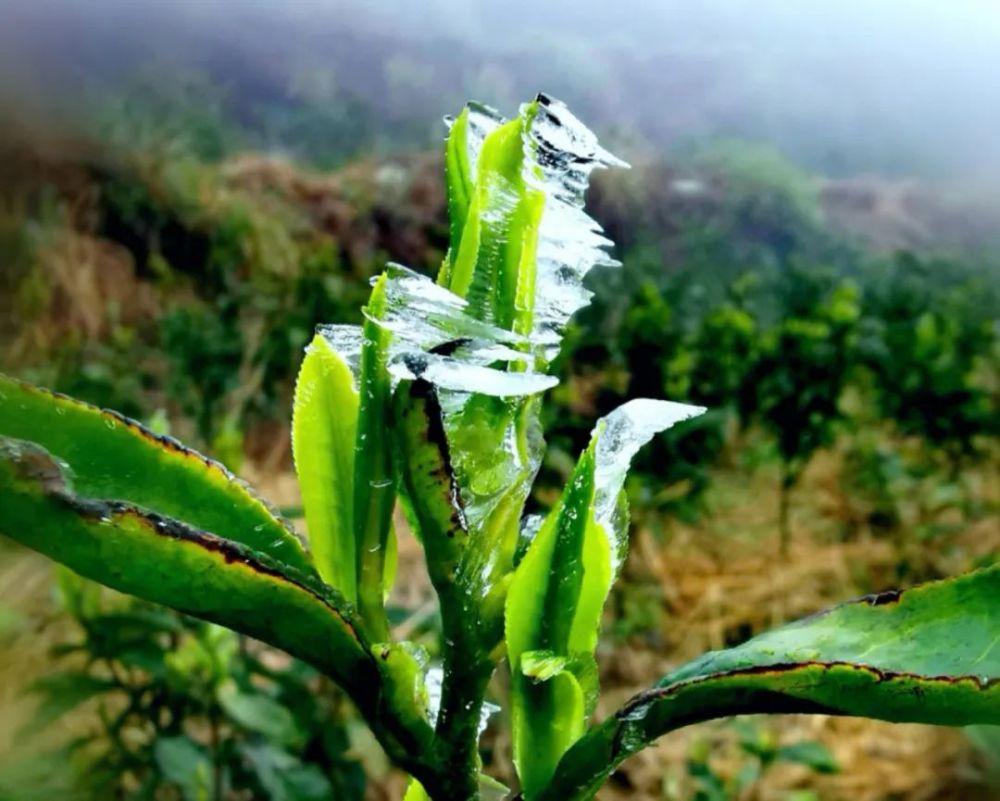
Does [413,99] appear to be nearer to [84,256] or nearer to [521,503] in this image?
[84,256]

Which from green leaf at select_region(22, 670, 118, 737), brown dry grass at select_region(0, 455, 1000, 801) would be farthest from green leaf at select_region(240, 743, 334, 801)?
brown dry grass at select_region(0, 455, 1000, 801)

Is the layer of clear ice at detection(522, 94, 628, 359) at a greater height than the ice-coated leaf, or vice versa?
the layer of clear ice at detection(522, 94, 628, 359)

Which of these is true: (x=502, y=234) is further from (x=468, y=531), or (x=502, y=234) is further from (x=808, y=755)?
(x=808, y=755)

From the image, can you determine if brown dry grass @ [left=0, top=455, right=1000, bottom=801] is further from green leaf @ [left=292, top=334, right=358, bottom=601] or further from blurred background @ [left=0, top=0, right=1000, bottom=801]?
green leaf @ [left=292, top=334, right=358, bottom=601]

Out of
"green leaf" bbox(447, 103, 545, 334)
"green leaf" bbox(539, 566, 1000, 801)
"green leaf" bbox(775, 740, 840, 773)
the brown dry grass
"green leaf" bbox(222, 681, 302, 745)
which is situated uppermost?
the brown dry grass

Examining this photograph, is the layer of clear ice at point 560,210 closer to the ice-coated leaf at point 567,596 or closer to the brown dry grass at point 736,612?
the ice-coated leaf at point 567,596

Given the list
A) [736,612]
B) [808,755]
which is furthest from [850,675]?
[736,612]
